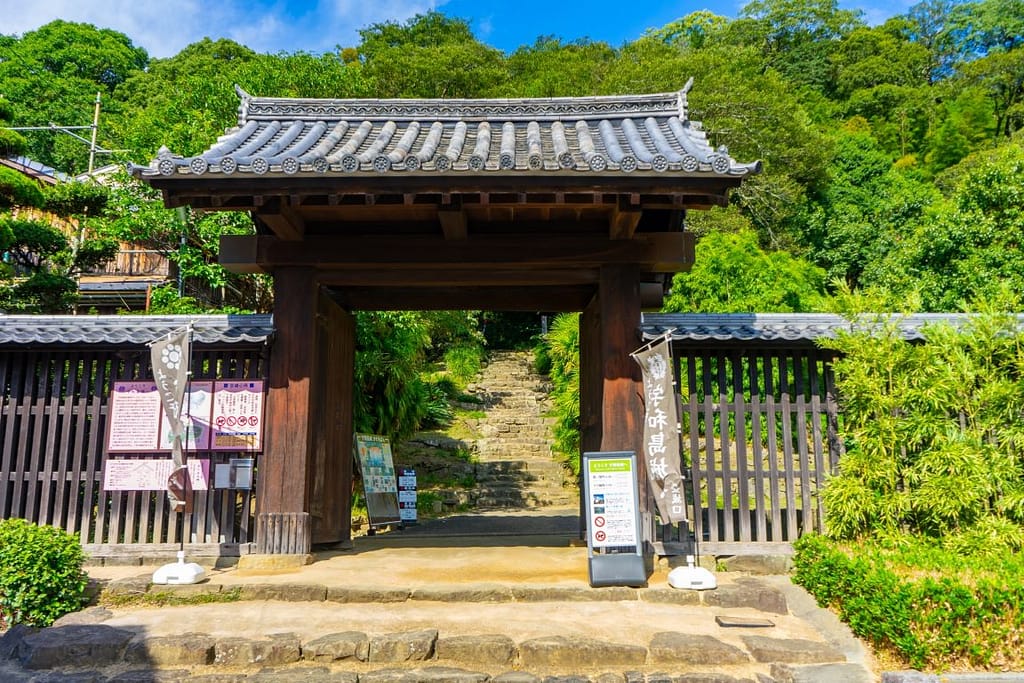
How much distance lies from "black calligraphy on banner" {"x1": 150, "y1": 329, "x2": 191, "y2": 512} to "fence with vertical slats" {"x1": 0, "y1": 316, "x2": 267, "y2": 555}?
616 millimetres

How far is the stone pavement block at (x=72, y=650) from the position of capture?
18.5ft

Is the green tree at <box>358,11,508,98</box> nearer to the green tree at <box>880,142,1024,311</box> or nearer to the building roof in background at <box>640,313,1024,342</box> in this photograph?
the green tree at <box>880,142,1024,311</box>

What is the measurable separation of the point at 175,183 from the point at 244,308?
11.2 metres

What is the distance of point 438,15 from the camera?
33125 millimetres

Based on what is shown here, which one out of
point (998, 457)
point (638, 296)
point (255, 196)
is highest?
point (255, 196)

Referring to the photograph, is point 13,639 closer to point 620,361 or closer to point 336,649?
point 336,649

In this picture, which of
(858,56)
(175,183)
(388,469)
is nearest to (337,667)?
(175,183)

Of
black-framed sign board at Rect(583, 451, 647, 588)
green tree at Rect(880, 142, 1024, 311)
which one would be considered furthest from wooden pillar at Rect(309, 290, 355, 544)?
green tree at Rect(880, 142, 1024, 311)

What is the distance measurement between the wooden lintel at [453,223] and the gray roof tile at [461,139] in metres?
0.56

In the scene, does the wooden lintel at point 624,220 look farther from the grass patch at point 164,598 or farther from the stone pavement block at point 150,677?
the stone pavement block at point 150,677

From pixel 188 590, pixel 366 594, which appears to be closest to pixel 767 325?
pixel 366 594

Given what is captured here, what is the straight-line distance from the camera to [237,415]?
8164 millimetres

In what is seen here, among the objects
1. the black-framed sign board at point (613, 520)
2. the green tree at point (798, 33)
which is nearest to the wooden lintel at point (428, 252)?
the black-framed sign board at point (613, 520)

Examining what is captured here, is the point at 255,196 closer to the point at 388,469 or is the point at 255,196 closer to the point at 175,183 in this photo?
the point at 175,183
